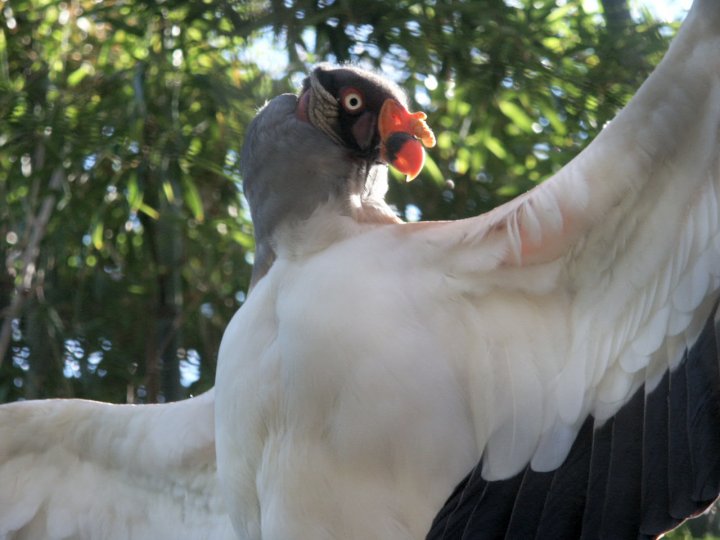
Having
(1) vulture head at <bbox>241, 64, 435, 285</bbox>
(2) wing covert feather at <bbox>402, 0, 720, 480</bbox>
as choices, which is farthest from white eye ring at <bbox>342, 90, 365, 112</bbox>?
(2) wing covert feather at <bbox>402, 0, 720, 480</bbox>

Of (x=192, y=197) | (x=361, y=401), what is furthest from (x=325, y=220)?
(x=192, y=197)

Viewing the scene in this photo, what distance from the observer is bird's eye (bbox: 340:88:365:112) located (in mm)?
3092

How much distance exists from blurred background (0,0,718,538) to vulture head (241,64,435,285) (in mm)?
804

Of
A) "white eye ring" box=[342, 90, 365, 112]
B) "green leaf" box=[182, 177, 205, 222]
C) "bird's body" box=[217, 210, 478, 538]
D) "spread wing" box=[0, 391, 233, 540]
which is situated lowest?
"spread wing" box=[0, 391, 233, 540]

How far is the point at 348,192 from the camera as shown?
9.89 feet

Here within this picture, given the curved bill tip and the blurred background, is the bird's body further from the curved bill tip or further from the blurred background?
the blurred background

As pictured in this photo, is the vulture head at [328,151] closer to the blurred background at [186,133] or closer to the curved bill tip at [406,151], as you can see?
the curved bill tip at [406,151]

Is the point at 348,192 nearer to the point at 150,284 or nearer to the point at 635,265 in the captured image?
the point at 635,265

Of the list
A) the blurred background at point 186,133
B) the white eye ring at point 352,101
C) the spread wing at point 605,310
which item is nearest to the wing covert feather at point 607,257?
the spread wing at point 605,310

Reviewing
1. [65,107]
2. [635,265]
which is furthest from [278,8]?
[635,265]

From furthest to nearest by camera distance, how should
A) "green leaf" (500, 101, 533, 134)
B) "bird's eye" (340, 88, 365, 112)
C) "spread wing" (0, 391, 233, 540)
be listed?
"green leaf" (500, 101, 533, 134) < "spread wing" (0, 391, 233, 540) < "bird's eye" (340, 88, 365, 112)

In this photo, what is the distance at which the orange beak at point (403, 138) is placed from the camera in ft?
9.91

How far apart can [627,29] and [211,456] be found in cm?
176

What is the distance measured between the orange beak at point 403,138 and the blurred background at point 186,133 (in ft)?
2.93
